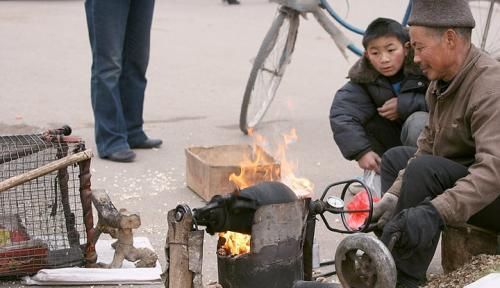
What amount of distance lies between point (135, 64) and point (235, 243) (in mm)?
3507

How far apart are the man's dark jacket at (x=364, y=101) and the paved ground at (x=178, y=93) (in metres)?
0.54

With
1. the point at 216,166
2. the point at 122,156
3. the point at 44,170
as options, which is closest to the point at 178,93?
the point at 122,156

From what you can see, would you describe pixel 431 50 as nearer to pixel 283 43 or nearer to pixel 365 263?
pixel 365 263

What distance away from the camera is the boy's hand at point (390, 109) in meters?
5.42

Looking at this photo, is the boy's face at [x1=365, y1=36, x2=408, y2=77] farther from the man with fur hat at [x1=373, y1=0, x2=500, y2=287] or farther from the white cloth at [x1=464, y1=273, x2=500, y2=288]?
the white cloth at [x1=464, y1=273, x2=500, y2=288]

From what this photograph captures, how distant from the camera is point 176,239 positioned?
11.3 ft

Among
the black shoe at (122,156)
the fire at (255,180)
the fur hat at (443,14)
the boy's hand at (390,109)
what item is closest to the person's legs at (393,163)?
the fire at (255,180)

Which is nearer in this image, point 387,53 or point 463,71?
point 463,71

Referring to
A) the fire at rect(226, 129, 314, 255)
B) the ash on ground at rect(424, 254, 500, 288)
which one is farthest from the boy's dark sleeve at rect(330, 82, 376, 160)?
the ash on ground at rect(424, 254, 500, 288)

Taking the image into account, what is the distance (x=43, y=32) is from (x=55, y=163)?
30.0ft

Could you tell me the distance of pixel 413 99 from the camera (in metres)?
5.37

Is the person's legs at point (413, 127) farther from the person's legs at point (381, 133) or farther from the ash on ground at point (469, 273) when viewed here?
the ash on ground at point (469, 273)

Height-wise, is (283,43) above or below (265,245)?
above

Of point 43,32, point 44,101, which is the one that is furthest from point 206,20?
point 44,101
